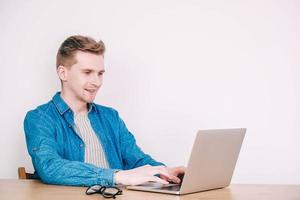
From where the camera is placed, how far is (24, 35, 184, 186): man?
2.46 metres

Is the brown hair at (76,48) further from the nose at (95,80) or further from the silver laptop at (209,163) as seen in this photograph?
the silver laptop at (209,163)


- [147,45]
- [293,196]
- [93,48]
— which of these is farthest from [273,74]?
[293,196]

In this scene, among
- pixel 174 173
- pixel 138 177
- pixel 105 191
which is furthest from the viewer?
pixel 174 173

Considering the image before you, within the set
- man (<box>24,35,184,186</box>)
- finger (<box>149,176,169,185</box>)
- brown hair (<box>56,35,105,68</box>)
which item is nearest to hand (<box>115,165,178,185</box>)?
finger (<box>149,176,169,185</box>)

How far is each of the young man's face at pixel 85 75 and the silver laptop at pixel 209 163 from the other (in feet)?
2.64

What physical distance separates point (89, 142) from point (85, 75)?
0.34m

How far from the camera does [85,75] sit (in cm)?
270

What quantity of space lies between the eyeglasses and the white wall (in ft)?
4.43

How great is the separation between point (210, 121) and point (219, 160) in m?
1.25

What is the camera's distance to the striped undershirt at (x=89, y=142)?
2662mm

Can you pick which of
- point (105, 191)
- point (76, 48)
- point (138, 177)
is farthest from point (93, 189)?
point (76, 48)

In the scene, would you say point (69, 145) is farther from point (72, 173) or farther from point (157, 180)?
point (157, 180)

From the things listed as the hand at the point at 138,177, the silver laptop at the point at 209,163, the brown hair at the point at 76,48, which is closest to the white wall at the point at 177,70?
the brown hair at the point at 76,48

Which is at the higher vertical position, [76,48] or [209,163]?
[76,48]
